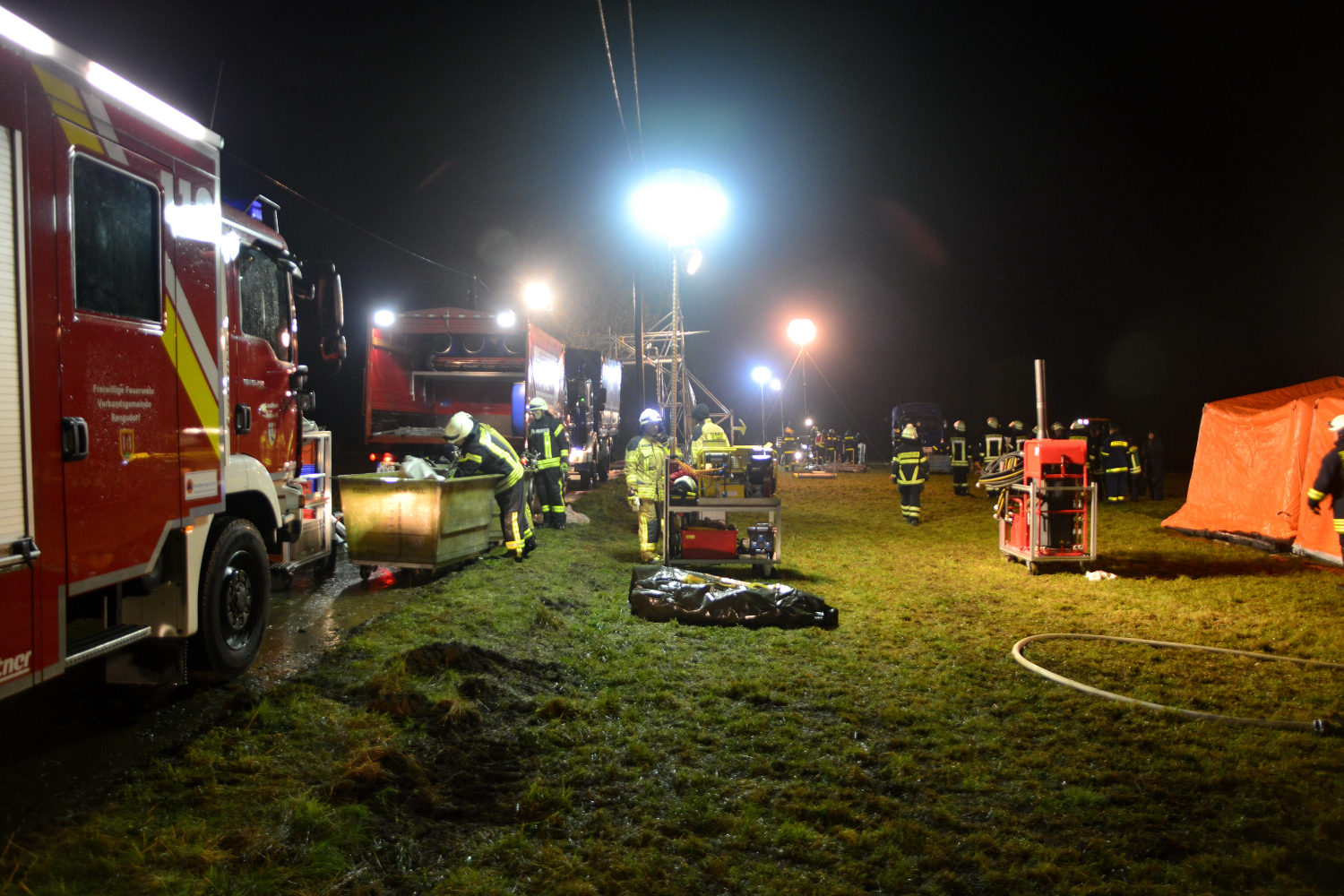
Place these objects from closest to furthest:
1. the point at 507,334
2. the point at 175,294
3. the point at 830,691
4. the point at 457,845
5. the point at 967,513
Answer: the point at 457,845 → the point at 175,294 → the point at 830,691 → the point at 507,334 → the point at 967,513

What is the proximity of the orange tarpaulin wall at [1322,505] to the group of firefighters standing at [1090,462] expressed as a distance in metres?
4.01

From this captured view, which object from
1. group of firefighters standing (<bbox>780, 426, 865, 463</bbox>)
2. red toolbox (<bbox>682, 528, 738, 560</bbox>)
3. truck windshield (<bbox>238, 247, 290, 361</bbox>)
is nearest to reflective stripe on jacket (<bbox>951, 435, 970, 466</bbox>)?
group of firefighters standing (<bbox>780, 426, 865, 463</bbox>)

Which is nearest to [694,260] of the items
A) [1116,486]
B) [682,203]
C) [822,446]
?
[682,203]

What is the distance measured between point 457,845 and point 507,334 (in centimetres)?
1027

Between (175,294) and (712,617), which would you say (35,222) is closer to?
(175,294)

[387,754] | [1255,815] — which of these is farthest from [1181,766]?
[387,754]

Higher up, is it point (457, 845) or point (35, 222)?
point (35, 222)

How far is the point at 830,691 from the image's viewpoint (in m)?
4.65

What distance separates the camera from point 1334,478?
7.16 metres

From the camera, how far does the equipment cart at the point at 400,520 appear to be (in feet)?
23.7

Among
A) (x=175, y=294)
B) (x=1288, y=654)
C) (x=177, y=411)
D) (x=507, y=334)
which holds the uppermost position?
(x=507, y=334)

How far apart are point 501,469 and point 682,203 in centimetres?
468

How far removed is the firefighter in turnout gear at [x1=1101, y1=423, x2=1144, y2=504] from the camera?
1622cm

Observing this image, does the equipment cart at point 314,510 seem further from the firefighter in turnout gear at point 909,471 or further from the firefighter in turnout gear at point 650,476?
the firefighter in turnout gear at point 909,471
